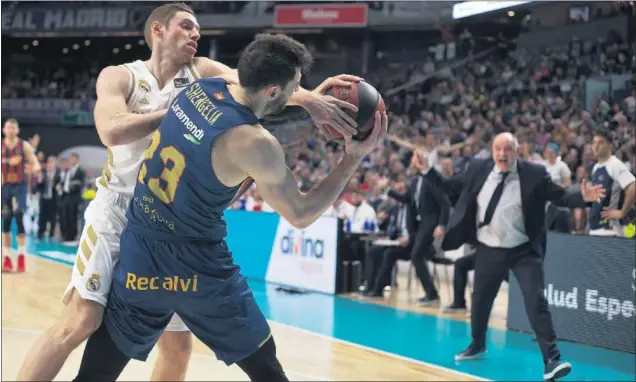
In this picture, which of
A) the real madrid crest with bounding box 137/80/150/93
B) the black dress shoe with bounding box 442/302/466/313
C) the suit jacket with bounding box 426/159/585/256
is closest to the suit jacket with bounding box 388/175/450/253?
the black dress shoe with bounding box 442/302/466/313

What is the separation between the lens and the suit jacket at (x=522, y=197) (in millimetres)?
7043

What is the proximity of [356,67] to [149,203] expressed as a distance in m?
23.4

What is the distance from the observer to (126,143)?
3.37 m

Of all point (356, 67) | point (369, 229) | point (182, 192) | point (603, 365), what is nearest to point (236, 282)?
point (182, 192)

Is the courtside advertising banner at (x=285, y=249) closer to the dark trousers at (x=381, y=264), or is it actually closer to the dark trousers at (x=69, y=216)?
the dark trousers at (x=381, y=264)

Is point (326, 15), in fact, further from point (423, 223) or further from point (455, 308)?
point (455, 308)

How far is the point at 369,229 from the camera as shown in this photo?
1209 centimetres

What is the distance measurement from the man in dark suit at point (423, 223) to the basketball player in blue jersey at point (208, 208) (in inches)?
283

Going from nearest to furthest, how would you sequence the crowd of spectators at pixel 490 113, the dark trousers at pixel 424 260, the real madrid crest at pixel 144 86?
the real madrid crest at pixel 144 86, the dark trousers at pixel 424 260, the crowd of spectators at pixel 490 113

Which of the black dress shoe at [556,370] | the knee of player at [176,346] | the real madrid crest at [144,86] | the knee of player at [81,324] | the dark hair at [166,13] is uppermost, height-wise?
the dark hair at [166,13]

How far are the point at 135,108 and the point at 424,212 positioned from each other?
7291 mm

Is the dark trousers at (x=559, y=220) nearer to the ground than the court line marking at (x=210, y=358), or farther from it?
farther from it

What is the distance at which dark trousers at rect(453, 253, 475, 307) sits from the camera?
32.2 feet

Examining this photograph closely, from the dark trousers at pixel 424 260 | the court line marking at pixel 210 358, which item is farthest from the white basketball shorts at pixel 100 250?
the dark trousers at pixel 424 260
